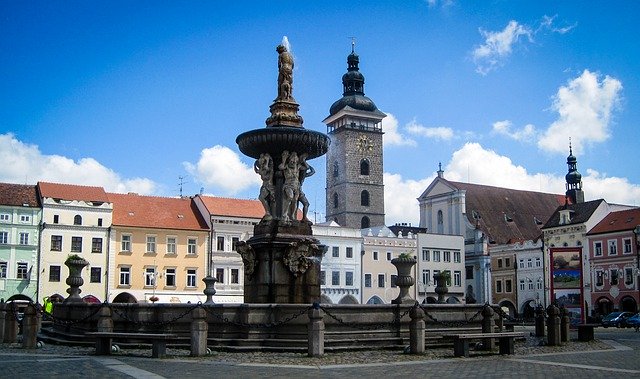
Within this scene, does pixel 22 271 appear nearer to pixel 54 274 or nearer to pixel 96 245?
pixel 54 274

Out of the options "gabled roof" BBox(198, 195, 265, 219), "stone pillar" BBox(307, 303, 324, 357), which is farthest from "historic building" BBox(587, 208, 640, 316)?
"stone pillar" BBox(307, 303, 324, 357)

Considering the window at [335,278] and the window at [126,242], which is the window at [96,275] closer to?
the window at [126,242]

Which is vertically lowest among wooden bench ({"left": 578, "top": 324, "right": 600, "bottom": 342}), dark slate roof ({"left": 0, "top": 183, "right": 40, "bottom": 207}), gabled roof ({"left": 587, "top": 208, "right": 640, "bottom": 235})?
wooden bench ({"left": 578, "top": 324, "right": 600, "bottom": 342})

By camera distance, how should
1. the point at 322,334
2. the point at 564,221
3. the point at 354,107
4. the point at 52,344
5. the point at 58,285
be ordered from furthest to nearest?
1. the point at 354,107
2. the point at 564,221
3. the point at 58,285
4. the point at 52,344
5. the point at 322,334

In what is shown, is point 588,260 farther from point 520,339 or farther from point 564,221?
point 520,339

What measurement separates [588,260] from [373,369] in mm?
56131

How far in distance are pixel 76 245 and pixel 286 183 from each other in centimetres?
3652

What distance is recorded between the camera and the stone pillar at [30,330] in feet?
59.3

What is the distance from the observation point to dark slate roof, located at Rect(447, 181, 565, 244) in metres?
82.5

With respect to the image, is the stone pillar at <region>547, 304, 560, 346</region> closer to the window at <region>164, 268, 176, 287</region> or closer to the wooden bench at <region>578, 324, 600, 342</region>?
the wooden bench at <region>578, 324, 600, 342</region>

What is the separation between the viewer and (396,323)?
1844cm

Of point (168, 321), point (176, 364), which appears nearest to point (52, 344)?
point (168, 321)

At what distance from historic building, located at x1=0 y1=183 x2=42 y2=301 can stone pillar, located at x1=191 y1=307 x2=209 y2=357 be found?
3863 centimetres

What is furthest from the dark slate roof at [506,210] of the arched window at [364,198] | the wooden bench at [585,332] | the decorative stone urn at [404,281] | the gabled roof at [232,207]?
the decorative stone urn at [404,281]
